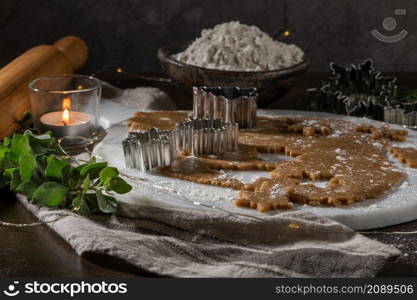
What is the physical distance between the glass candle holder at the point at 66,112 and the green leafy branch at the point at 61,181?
0.27 metres

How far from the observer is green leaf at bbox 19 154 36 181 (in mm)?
1205

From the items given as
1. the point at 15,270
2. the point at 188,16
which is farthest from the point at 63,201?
the point at 188,16

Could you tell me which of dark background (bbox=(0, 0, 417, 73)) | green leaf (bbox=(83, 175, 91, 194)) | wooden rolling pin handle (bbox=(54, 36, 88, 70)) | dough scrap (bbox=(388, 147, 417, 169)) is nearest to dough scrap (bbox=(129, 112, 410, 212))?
dough scrap (bbox=(388, 147, 417, 169))

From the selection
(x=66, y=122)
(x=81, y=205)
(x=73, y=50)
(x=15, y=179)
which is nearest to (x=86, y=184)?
(x=81, y=205)

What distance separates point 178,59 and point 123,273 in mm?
791

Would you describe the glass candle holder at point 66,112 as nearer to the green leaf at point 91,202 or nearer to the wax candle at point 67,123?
the wax candle at point 67,123

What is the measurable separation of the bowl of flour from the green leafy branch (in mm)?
470

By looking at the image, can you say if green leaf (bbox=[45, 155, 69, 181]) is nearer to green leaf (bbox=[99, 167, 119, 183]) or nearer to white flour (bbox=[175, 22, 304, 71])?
green leaf (bbox=[99, 167, 119, 183])

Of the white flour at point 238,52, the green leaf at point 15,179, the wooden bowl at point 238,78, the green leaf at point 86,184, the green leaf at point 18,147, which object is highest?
the white flour at point 238,52

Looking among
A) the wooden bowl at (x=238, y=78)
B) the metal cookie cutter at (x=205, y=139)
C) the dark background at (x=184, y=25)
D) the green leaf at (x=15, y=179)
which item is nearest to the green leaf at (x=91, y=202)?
the green leaf at (x=15, y=179)

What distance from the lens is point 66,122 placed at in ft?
5.05

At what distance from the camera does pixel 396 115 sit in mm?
1636

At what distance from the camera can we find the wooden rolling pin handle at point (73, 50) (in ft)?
6.29

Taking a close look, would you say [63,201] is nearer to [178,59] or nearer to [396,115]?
[178,59]
